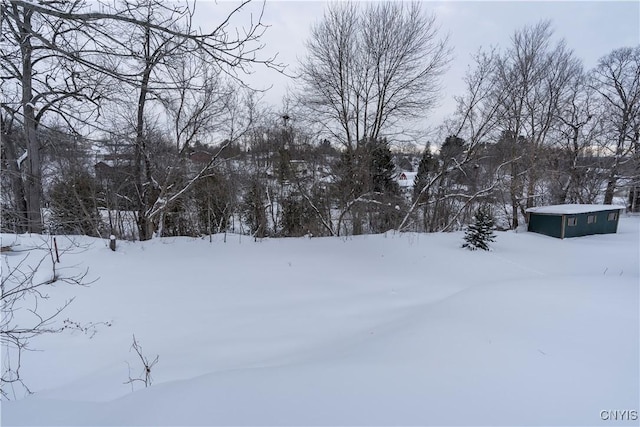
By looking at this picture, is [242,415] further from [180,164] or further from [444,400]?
[180,164]

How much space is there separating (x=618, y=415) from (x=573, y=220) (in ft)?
38.6

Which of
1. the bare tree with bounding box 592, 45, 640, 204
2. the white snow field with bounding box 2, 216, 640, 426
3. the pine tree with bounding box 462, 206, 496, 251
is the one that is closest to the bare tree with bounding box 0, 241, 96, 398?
the white snow field with bounding box 2, 216, 640, 426

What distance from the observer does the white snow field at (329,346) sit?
1.71m

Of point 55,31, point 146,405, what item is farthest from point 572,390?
point 55,31

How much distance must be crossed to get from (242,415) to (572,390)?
1.99 m

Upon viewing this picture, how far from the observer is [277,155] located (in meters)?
11.7

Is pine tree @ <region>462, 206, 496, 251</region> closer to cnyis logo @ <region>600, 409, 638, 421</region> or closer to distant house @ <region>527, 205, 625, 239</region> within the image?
distant house @ <region>527, 205, 625, 239</region>

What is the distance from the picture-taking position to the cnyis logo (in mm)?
1572

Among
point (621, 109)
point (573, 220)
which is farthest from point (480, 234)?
point (621, 109)

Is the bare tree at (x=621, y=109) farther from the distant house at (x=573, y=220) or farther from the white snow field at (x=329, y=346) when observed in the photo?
the white snow field at (x=329, y=346)

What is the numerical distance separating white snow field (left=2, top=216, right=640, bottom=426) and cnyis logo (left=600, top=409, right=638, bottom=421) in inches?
0.8

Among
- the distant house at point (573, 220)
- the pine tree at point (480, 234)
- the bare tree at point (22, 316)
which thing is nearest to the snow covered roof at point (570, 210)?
the distant house at point (573, 220)

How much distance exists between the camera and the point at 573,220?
10586mm

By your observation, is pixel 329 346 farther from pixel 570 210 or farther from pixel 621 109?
pixel 621 109
